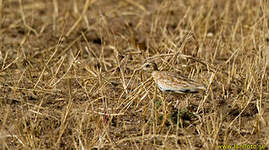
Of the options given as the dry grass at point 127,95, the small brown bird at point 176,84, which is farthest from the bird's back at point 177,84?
the dry grass at point 127,95

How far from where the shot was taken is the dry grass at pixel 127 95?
142 inches

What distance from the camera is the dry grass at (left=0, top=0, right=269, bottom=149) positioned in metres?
3.60

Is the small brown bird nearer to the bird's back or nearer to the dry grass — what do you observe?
the bird's back

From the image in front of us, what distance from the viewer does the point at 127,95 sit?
4207mm

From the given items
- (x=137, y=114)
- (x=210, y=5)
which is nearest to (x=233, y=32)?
(x=210, y=5)

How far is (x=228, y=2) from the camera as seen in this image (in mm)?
6281

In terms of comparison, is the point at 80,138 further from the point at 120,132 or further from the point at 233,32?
the point at 233,32

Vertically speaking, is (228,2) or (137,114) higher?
(228,2)

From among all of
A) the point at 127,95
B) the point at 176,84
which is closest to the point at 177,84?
the point at 176,84

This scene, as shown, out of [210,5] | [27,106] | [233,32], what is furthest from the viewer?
[210,5]

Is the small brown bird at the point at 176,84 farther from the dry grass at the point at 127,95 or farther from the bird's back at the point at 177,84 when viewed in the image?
the dry grass at the point at 127,95

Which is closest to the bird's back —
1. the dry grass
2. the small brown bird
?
the small brown bird

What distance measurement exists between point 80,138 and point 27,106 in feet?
2.31

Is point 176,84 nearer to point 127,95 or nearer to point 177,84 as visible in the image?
point 177,84
